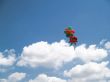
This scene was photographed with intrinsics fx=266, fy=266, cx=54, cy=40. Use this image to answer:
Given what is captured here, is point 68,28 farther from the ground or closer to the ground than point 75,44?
farther from the ground

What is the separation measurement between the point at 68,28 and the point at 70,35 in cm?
212

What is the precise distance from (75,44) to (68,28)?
504 centimetres

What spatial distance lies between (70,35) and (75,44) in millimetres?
2946

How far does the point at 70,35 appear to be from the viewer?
63344mm

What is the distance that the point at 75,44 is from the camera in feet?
202

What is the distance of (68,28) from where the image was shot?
64.5 m
